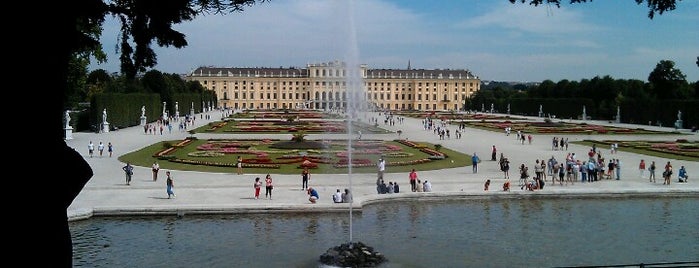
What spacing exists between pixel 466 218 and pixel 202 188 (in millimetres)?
7274

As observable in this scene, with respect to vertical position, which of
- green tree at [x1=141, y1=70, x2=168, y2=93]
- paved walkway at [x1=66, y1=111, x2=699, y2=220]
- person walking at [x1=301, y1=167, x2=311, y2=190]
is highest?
green tree at [x1=141, y1=70, x2=168, y2=93]

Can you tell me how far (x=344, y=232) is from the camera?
12.7 meters

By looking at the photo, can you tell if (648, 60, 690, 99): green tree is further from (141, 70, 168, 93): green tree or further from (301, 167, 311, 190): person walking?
(301, 167, 311, 190): person walking

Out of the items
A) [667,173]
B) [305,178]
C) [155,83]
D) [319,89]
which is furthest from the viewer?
[319,89]

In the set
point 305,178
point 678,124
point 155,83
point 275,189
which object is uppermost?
point 155,83

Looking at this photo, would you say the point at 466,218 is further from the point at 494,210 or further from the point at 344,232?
the point at 344,232

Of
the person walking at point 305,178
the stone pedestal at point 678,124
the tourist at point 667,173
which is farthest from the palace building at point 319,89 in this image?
the person walking at point 305,178

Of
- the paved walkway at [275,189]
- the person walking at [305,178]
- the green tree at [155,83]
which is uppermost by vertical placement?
the green tree at [155,83]

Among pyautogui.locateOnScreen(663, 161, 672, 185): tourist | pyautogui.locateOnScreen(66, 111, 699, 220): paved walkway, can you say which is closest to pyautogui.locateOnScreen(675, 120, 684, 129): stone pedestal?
pyautogui.locateOnScreen(66, 111, 699, 220): paved walkway

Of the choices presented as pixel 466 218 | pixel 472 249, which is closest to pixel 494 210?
pixel 466 218

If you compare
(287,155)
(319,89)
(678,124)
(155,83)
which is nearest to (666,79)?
(678,124)

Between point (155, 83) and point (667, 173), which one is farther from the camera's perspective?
point (155, 83)

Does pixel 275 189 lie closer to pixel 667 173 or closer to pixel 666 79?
pixel 667 173

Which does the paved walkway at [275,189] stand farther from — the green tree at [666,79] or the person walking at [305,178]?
the green tree at [666,79]
